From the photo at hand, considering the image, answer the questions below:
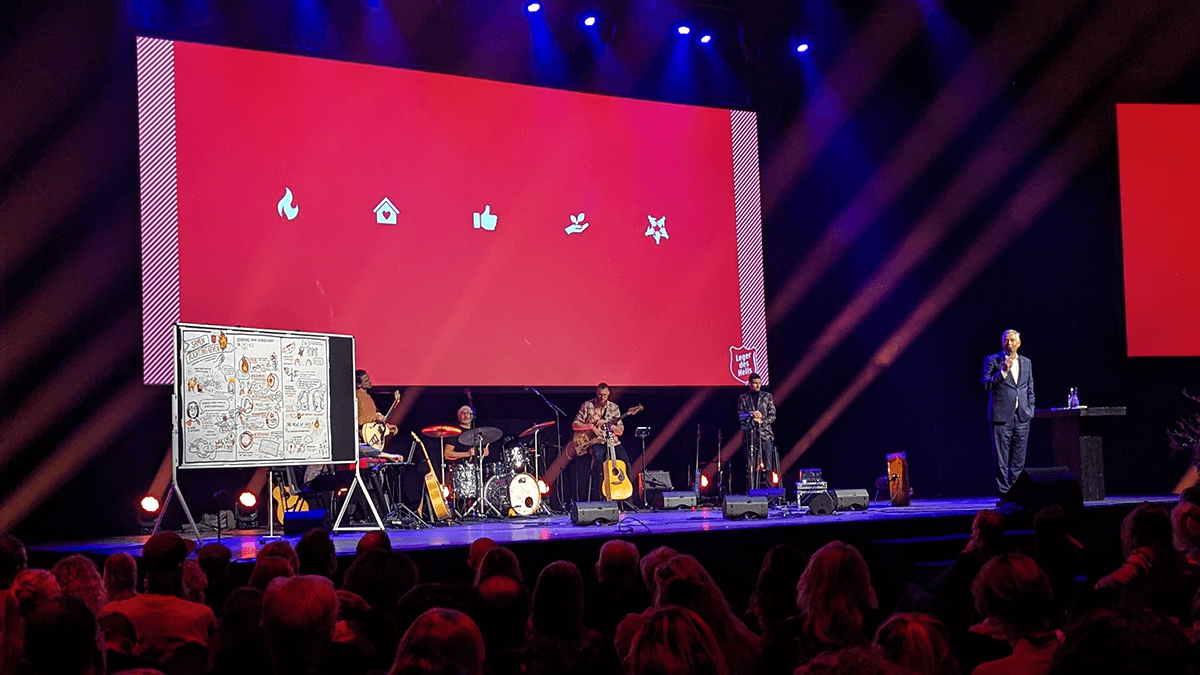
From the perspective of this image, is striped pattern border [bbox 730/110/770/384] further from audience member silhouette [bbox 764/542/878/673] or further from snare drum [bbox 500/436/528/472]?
audience member silhouette [bbox 764/542/878/673]

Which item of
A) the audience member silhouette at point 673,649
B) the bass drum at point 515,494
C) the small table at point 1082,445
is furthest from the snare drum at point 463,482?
the audience member silhouette at point 673,649

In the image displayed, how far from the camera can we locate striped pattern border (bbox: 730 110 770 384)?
11.5 m

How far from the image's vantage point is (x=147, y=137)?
8688 millimetres

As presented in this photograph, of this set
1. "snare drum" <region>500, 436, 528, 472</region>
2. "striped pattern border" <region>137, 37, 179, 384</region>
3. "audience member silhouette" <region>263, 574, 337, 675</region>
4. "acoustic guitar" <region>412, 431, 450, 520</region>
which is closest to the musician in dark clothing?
"snare drum" <region>500, 436, 528, 472</region>

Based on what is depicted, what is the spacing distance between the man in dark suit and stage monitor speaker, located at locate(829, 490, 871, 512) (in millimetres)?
1917

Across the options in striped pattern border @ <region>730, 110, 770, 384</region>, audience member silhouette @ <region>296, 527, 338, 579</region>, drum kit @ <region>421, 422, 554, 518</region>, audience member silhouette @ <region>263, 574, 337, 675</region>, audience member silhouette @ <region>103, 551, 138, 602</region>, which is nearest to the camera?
audience member silhouette @ <region>263, 574, 337, 675</region>

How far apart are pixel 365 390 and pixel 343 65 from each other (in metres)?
3.08

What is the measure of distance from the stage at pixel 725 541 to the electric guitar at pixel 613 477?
1.93 metres

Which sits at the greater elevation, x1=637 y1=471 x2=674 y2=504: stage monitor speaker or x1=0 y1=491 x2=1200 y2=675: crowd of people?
x1=0 y1=491 x2=1200 y2=675: crowd of people

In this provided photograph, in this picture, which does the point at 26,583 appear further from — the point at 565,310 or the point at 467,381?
the point at 565,310

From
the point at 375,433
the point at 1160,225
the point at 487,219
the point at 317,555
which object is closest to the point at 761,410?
the point at 487,219

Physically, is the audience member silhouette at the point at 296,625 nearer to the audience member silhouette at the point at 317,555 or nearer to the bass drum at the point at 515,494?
the audience member silhouette at the point at 317,555

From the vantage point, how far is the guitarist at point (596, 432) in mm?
10383

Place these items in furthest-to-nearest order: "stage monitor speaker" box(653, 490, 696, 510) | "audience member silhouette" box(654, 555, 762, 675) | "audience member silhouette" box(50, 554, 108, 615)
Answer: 1. "stage monitor speaker" box(653, 490, 696, 510)
2. "audience member silhouette" box(50, 554, 108, 615)
3. "audience member silhouette" box(654, 555, 762, 675)
